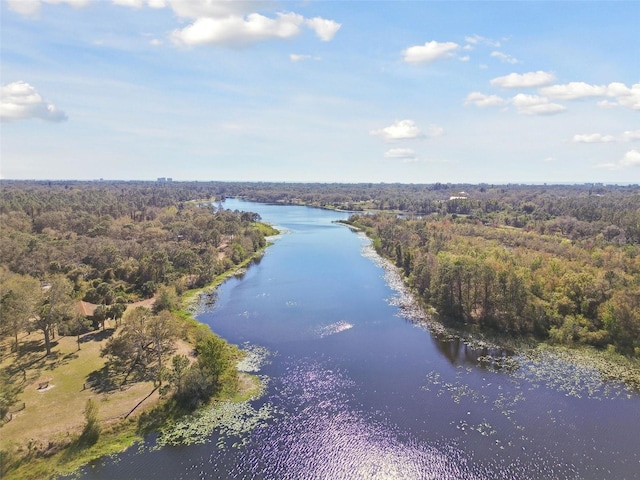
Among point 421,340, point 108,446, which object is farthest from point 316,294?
point 108,446

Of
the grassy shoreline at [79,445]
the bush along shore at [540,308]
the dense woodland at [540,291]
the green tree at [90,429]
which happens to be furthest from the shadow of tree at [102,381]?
the dense woodland at [540,291]

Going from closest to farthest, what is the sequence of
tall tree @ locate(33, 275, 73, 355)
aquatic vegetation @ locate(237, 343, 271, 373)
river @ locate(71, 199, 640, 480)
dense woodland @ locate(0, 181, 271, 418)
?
river @ locate(71, 199, 640, 480), dense woodland @ locate(0, 181, 271, 418), tall tree @ locate(33, 275, 73, 355), aquatic vegetation @ locate(237, 343, 271, 373)

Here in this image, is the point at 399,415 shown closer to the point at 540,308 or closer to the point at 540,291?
the point at 540,308

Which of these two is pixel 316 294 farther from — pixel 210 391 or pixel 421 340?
pixel 210 391

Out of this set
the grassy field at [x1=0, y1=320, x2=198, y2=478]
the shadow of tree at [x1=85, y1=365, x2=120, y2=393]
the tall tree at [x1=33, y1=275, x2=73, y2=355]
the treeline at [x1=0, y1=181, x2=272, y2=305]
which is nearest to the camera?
the grassy field at [x1=0, y1=320, x2=198, y2=478]

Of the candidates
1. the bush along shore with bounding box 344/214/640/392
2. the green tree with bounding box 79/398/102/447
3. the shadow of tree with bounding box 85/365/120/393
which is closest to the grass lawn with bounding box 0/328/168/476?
the shadow of tree with bounding box 85/365/120/393

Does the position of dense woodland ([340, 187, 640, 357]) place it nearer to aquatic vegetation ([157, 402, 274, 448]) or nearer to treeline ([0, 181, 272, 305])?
aquatic vegetation ([157, 402, 274, 448])

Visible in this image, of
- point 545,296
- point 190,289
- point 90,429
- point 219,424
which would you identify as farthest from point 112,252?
point 545,296

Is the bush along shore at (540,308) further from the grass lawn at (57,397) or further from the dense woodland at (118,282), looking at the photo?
the grass lawn at (57,397)
